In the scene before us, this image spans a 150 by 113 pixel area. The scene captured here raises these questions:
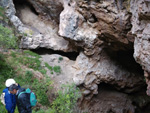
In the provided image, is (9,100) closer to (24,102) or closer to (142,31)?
(24,102)

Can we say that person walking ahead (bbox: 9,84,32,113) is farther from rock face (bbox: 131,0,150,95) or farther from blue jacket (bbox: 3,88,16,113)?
rock face (bbox: 131,0,150,95)

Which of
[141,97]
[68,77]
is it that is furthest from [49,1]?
[141,97]

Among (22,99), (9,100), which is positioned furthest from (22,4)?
(22,99)

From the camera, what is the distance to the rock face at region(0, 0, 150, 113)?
8.39 m

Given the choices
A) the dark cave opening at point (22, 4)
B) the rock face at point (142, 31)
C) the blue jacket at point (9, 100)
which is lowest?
the blue jacket at point (9, 100)

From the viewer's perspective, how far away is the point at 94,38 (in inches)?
418

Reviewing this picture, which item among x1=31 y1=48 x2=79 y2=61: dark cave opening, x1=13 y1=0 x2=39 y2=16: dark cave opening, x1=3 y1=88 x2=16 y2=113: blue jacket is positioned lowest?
x1=31 y1=48 x2=79 y2=61: dark cave opening

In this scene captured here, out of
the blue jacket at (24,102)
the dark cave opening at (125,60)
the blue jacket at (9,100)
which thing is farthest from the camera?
the dark cave opening at (125,60)

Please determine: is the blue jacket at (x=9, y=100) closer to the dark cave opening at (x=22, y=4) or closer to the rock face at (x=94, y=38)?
the rock face at (x=94, y=38)

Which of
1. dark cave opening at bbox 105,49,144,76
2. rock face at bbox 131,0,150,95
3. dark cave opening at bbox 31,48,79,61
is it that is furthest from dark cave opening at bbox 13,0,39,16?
rock face at bbox 131,0,150,95

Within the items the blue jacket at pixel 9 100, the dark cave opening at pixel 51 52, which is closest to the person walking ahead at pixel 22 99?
the blue jacket at pixel 9 100

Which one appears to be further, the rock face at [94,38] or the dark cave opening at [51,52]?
the dark cave opening at [51,52]

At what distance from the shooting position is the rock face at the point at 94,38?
839 centimetres

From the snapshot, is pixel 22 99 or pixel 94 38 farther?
pixel 94 38
